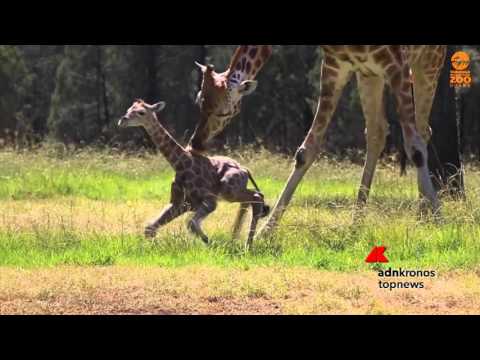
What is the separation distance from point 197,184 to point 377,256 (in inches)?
76.1

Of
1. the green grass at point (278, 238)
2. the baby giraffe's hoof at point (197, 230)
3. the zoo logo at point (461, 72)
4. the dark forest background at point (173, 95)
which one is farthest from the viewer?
the dark forest background at point (173, 95)

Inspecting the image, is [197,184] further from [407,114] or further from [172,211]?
[407,114]

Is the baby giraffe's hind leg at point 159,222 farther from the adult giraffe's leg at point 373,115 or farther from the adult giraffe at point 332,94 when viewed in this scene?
the adult giraffe's leg at point 373,115

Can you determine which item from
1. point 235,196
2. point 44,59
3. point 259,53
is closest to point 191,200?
point 235,196

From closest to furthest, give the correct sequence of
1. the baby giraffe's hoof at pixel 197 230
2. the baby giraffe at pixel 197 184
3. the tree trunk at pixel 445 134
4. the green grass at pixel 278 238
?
1. the green grass at pixel 278 238
2. the baby giraffe's hoof at pixel 197 230
3. the baby giraffe at pixel 197 184
4. the tree trunk at pixel 445 134

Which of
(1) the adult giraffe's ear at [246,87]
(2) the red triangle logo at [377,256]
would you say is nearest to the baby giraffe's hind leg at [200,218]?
(1) the adult giraffe's ear at [246,87]

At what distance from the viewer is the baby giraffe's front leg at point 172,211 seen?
7637mm

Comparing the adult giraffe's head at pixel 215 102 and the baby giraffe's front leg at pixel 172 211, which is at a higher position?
the adult giraffe's head at pixel 215 102

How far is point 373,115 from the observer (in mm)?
9352

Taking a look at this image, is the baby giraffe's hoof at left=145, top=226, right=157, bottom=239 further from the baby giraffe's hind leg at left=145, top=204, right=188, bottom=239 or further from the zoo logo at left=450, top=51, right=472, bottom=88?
the zoo logo at left=450, top=51, right=472, bottom=88

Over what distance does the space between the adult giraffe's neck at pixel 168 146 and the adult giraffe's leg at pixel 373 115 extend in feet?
7.33

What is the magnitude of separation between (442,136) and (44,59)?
23.5 m

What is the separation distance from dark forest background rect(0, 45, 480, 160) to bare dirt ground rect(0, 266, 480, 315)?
1753cm

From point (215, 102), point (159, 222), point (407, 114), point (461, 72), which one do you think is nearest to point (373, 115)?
point (407, 114)
